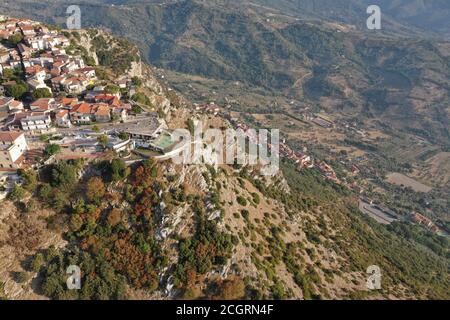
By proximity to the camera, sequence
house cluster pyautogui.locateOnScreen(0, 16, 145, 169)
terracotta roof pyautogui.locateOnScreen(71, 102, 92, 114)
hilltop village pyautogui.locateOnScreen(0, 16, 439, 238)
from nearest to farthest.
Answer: hilltop village pyautogui.locateOnScreen(0, 16, 439, 238) < house cluster pyautogui.locateOnScreen(0, 16, 145, 169) < terracotta roof pyautogui.locateOnScreen(71, 102, 92, 114)

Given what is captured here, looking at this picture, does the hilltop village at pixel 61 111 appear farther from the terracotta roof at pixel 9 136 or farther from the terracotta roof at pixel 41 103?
the terracotta roof at pixel 41 103

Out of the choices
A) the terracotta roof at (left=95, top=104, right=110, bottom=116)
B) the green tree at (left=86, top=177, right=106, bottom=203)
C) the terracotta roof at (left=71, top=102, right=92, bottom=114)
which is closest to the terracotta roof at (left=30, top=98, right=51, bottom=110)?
the terracotta roof at (left=71, top=102, right=92, bottom=114)

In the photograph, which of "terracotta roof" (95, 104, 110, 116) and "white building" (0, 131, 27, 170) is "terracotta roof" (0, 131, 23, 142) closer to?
"white building" (0, 131, 27, 170)

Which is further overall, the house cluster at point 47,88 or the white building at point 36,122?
the house cluster at point 47,88

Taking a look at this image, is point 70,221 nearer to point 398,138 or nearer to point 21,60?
point 21,60

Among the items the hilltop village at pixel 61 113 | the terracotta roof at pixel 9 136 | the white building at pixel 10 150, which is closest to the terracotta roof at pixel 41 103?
the hilltop village at pixel 61 113

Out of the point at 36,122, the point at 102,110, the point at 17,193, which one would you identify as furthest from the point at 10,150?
the point at 102,110

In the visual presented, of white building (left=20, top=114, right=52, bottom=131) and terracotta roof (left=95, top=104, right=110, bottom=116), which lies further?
terracotta roof (left=95, top=104, right=110, bottom=116)

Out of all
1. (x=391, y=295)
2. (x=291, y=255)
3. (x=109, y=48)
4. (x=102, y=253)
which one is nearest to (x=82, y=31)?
(x=109, y=48)

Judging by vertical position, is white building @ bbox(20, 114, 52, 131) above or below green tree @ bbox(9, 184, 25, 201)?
above

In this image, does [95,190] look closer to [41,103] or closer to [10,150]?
[10,150]
